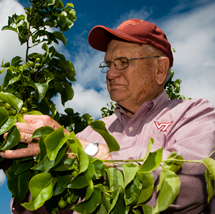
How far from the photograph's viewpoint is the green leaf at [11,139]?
2.56 ft

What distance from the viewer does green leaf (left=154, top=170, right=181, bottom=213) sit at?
24.2 inches

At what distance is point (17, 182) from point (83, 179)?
396mm

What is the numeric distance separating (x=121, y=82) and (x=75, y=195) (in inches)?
43.4

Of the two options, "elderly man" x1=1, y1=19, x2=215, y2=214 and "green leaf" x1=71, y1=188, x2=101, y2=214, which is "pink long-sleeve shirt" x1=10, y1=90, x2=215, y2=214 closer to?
"elderly man" x1=1, y1=19, x2=215, y2=214

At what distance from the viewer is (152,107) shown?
5.54ft

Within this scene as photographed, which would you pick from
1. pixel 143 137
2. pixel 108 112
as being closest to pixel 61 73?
pixel 143 137

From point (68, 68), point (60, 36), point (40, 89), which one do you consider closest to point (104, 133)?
point (40, 89)

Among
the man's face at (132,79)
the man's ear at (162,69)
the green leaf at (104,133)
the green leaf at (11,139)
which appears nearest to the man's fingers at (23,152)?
the green leaf at (11,139)

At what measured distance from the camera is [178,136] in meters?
1.19

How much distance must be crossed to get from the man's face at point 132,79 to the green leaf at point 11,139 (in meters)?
1.04

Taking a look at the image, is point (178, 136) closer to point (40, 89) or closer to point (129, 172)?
point (129, 172)

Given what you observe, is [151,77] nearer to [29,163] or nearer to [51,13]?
[51,13]

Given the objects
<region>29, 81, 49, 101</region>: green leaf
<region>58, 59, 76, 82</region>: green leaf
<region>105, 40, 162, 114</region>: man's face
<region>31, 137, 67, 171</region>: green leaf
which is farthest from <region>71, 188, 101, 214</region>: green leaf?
<region>58, 59, 76, 82</region>: green leaf

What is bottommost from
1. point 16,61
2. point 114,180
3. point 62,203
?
point 62,203
